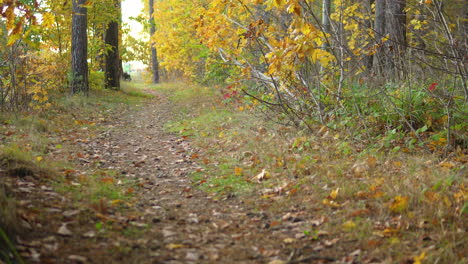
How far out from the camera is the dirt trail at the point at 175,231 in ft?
9.99

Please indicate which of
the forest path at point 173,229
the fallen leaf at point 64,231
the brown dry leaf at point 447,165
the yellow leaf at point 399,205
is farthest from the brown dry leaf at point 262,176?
the fallen leaf at point 64,231

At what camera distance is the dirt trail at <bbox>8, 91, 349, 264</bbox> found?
3.04 m

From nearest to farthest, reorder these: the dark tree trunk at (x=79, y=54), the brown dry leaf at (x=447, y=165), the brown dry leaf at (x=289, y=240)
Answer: the brown dry leaf at (x=289, y=240) → the brown dry leaf at (x=447, y=165) → the dark tree trunk at (x=79, y=54)

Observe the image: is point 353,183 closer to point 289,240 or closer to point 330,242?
point 330,242

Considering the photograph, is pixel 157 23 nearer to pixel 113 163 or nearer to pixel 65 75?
pixel 65 75

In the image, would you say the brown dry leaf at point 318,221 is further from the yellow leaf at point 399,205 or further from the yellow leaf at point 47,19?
the yellow leaf at point 47,19

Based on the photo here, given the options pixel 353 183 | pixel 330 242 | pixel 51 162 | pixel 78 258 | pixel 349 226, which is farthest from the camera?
pixel 51 162

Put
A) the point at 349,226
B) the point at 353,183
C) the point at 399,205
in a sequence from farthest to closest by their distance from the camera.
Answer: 1. the point at 353,183
2. the point at 399,205
3. the point at 349,226

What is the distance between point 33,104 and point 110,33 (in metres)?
6.66

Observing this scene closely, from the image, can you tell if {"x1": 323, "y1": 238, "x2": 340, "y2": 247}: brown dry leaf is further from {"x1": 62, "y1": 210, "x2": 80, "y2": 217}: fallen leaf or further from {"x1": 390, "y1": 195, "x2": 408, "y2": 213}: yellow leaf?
{"x1": 62, "y1": 210, "x2": 80, "y2": 217}: fallen leaf

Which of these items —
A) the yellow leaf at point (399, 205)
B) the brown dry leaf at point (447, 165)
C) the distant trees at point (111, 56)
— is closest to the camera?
the yellow leaf at point (399, 205)

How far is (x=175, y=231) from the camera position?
12.0ft

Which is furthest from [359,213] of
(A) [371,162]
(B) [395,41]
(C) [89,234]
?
(C) [89,234]

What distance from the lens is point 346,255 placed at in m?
3.16
